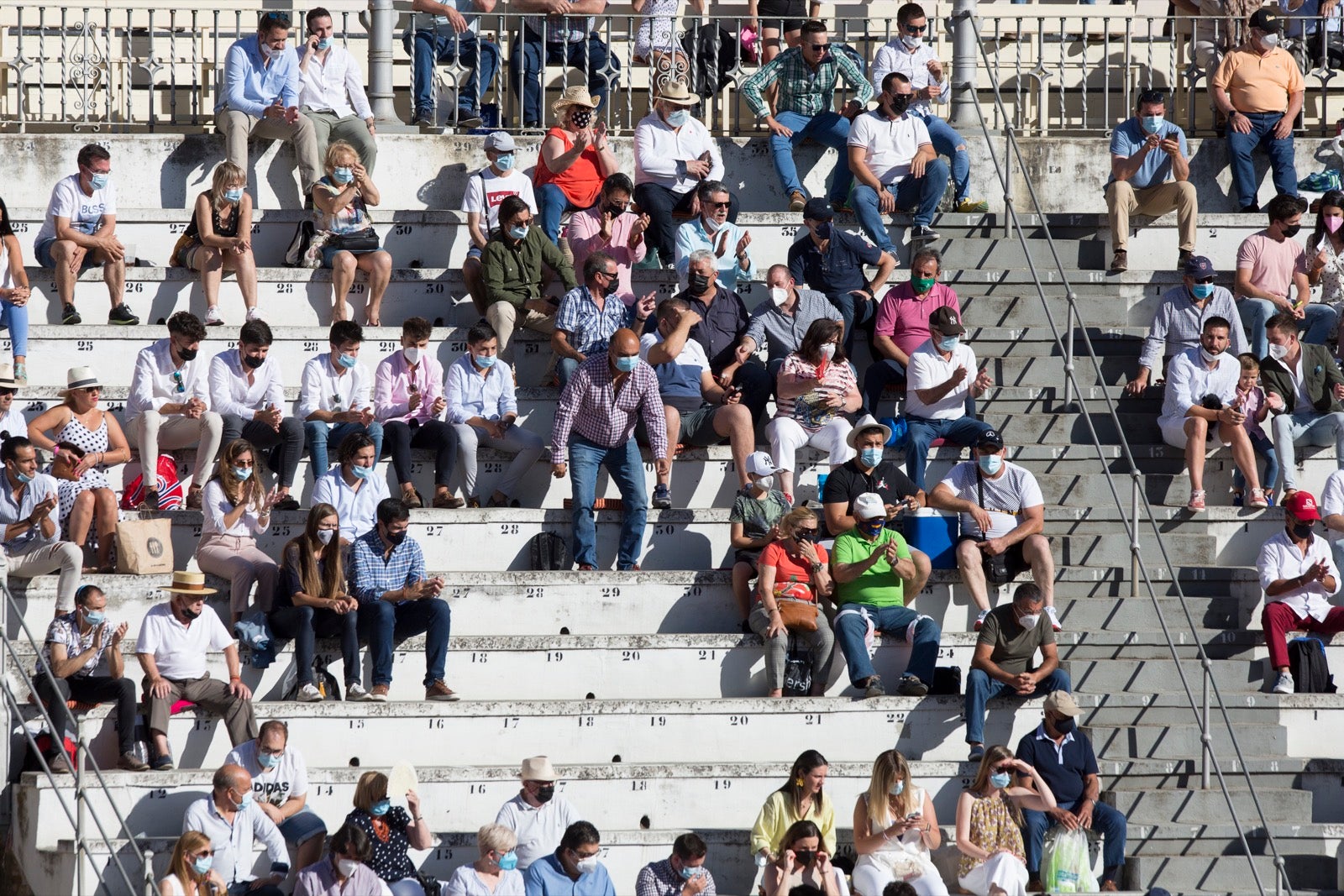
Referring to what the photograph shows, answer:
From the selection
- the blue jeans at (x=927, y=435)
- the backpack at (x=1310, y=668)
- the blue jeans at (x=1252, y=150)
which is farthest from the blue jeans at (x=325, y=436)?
the blue jeans at (x=1252, y=150)

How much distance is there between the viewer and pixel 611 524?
51.3 feet

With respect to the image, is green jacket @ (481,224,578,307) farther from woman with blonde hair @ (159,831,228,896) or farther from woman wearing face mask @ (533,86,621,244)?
woman with blonde hair @ (159,831,228,896)

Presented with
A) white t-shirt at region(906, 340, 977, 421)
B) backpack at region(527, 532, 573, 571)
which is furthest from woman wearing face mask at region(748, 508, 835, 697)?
white t-shirt at region(906, 340, 977, 421)

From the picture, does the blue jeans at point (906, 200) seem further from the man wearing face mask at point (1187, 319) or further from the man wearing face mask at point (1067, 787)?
the man wearing face mask at point (1067, 787)

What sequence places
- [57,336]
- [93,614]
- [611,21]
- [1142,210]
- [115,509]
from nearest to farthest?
[93,614]
[115,509]
[57,336]
[1142,210]
[611,21]

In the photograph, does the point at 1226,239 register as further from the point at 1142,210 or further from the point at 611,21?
the point at 611,21

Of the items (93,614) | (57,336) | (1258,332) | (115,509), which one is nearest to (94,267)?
(57,336)

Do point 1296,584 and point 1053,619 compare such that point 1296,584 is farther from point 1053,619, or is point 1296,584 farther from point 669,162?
point 669,162

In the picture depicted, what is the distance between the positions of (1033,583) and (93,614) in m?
5.47

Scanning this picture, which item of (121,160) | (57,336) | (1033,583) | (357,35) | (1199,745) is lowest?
(1199,745)

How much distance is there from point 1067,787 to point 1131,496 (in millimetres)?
2891

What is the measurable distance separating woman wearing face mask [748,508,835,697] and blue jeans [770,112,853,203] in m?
3.98

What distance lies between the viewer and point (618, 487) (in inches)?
613

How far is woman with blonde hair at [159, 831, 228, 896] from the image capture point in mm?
12477
